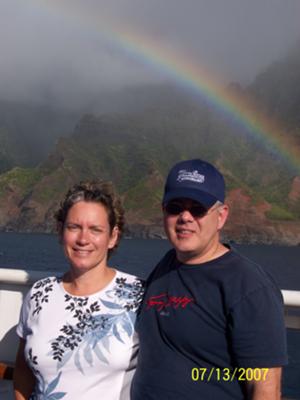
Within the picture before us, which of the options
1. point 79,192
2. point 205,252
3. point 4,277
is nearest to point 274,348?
point 205,252

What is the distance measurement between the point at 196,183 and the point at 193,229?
251mm

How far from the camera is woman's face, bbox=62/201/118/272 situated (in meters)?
3.01

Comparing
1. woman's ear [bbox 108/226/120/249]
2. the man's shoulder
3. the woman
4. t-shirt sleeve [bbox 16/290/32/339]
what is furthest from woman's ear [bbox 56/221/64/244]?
the man's shoulder

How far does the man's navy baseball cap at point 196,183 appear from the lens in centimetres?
265

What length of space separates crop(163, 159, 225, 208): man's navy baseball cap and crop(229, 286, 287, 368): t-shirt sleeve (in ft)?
1.90

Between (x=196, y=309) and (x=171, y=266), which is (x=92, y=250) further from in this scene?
(x=196, y=309)

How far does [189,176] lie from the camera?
105 inches

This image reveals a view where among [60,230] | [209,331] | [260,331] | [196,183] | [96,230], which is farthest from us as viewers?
[60,230]

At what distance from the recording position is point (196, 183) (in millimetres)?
2648

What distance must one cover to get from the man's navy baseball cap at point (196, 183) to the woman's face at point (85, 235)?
0.51 m

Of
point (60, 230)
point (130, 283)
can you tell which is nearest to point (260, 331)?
point (130, 283)

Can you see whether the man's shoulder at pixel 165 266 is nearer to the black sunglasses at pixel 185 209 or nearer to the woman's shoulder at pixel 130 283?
the woman's shoulder at pixel 130 283

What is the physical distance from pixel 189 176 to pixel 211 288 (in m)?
0.59

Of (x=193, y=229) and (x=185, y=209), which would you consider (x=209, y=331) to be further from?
(x=185, y=209)
